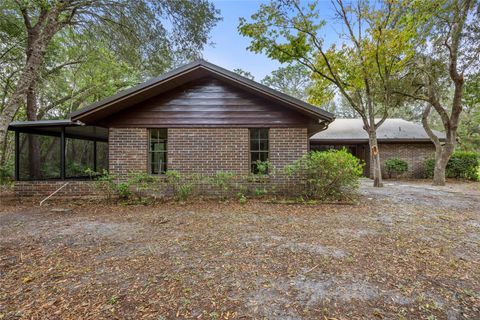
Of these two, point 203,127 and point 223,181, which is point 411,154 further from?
point 203,127

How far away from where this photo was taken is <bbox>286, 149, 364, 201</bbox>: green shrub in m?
6.80

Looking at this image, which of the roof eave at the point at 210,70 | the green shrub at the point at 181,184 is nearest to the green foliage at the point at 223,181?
the green shrub at the point at 181,184

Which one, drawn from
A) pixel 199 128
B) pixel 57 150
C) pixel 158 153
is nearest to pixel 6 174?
pixel 57 150

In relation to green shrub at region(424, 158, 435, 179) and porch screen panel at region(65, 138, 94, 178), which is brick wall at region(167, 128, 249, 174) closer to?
porch screen panel at region(65, 138, 94, 178)

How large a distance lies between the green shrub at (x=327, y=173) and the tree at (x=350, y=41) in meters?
4.22

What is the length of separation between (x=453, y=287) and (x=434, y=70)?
1231 cm

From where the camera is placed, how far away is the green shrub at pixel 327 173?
680cm

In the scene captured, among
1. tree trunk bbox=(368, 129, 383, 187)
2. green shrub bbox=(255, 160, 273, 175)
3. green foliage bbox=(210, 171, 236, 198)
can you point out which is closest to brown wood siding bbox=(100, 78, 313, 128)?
green shrub bbox=(255, 160, 273, 175)

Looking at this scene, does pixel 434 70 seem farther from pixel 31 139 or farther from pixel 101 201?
pixel 31 139

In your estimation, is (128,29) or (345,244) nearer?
(345,244)

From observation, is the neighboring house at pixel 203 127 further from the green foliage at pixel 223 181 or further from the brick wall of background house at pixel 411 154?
the brick wall of background house at pixel 411 154

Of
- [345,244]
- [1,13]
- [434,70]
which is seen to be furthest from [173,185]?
[434,70]

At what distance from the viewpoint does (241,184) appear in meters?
7.66

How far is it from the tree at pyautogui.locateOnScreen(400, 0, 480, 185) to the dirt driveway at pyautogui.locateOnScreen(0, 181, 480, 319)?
311 inches
